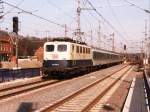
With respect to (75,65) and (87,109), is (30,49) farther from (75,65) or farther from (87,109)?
(87,109)

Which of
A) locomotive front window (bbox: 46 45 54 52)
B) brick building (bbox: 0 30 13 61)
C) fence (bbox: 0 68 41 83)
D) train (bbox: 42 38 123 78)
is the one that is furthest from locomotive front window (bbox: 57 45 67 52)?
brick building (bbox: 0 30 13 61)

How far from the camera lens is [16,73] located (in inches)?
1204

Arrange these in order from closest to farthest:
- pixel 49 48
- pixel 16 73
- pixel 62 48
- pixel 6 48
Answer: pixel 16 73 → pixel 62 48 → pixel 49 48 → pixel 6 48

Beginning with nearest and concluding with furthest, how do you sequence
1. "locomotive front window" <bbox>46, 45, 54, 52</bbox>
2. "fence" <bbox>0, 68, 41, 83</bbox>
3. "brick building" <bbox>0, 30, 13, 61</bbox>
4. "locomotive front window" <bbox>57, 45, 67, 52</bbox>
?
"fence" <bbox>0, 68, 41, 83</bbox> < "locomotive front window" <bbox>57, 45, 67, 52</bbox> < "locomotive front window" <bbox>46, 45, 54, 52</bbox> < "brick building" <bbox>0, 30, 13, 61</bbox>

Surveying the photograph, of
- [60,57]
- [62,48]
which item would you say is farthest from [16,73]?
[62,48]

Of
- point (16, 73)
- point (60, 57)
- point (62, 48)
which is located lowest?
point (16, 73)

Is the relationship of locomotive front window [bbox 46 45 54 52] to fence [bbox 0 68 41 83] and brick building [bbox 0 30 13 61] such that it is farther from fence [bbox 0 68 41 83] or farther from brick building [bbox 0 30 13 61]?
brick building [bbox 0 30 13 61]

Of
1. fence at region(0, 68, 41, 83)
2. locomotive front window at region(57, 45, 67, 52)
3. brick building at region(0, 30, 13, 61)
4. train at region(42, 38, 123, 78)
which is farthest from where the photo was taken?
brick building at region(0, 30, 13, 61)

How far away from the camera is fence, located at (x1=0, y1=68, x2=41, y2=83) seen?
1125 inches

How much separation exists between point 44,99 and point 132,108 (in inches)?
202

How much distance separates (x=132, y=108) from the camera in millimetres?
15391

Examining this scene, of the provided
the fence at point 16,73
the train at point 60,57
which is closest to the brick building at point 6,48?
the fence at point 16,73

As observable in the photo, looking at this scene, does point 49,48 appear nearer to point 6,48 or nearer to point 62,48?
point 62,48

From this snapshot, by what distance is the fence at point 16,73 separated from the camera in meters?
28.6
